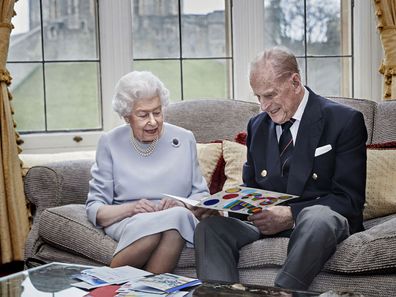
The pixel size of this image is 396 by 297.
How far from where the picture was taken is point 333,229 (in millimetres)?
2336

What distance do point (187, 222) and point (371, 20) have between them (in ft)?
6.87

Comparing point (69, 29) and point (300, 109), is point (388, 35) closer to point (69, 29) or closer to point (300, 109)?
point (300, 109)

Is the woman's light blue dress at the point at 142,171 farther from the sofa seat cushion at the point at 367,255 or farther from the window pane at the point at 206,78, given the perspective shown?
the window pane at the point at 206,78

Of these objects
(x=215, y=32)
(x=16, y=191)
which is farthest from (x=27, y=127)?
(x=215, y=32)

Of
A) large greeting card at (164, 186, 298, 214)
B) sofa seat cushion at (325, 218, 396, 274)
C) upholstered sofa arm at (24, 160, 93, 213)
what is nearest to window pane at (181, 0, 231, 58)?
upholstered sofa arm at (24, 160, 93, 213)

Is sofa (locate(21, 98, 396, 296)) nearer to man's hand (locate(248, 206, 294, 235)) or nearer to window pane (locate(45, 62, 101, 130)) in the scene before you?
man's hand (locate(248, 206, 294, 235))

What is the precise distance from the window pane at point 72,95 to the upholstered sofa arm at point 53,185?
910mm

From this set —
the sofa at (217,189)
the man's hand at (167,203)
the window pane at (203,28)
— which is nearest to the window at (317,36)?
the window pane at (203,28)

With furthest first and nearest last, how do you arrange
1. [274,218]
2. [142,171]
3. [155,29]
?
[155,29] < [142,171] < [274,218]

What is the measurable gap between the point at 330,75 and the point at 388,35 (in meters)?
0.46

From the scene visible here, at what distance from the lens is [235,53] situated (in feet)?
13.3

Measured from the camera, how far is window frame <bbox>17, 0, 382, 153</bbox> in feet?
12.8

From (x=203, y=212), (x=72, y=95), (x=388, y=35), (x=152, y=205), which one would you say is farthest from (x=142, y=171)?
(x=388, y=35)

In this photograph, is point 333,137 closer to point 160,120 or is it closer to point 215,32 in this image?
point 160,120
